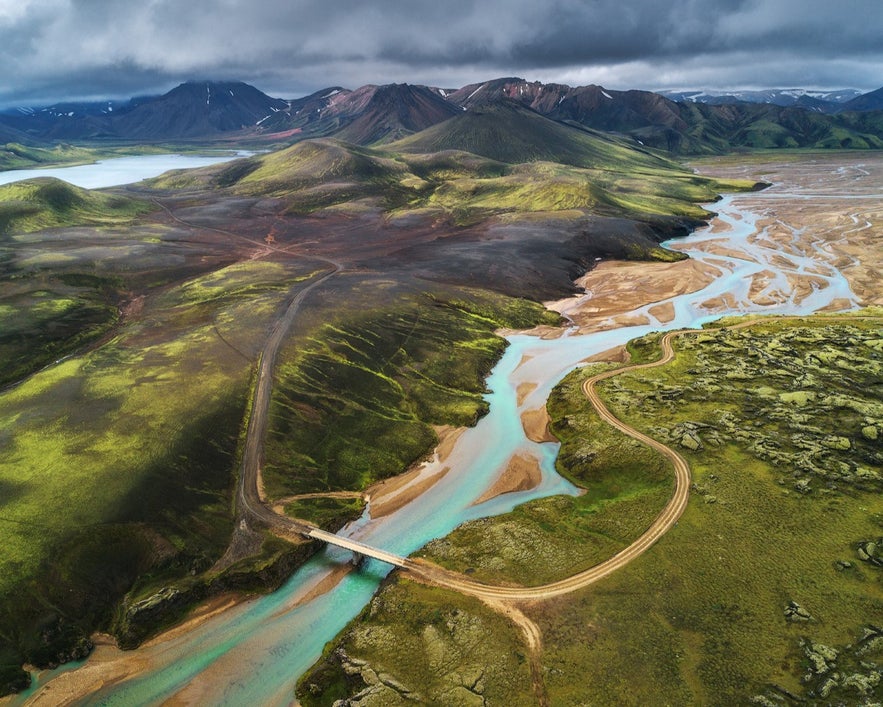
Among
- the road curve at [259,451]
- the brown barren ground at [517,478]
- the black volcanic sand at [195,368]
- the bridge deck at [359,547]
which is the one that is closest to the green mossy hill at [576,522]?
the bridge deck at [359,547]

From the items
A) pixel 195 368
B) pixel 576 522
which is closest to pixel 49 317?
pixel 195 368

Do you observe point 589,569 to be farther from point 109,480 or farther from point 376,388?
point 109,480

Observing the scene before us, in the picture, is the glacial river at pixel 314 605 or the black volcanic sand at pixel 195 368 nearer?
the glacial river at pixel 314 605

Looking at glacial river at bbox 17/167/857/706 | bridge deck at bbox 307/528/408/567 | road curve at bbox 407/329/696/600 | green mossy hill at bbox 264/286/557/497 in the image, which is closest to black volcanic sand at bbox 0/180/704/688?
green mossy hill at bbox 264/286/557/497

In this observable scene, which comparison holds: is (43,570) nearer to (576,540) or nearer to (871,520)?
(576,540)

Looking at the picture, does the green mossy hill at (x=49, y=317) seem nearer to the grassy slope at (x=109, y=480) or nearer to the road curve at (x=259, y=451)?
the grassy slope at (x=109, y=480)

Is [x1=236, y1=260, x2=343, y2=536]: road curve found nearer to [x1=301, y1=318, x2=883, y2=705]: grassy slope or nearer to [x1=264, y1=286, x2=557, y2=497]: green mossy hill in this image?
[x1=264, y1=286, x2=557, y2=497]: green mossy hill
